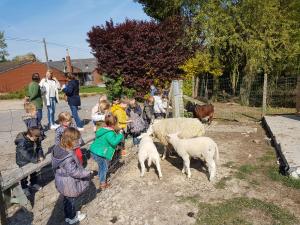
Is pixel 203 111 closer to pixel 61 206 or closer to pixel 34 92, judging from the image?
pixel 34 92

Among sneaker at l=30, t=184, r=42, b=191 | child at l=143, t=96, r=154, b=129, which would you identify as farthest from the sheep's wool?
sneaker at l=30, t=184, r=42, b=191

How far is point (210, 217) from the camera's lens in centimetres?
479

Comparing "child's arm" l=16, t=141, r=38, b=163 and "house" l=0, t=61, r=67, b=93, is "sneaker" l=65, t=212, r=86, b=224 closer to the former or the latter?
"child's arm" l=16, t=141, r=38, b=163

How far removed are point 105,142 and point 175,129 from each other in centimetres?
209

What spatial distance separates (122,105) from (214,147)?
3.07 metres

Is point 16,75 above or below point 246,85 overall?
above

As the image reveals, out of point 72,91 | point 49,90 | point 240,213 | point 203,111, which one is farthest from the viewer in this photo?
point 203,111

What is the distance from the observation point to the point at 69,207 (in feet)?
16.3

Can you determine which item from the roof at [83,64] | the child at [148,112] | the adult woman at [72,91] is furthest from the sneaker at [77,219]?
the roof at [83,64]

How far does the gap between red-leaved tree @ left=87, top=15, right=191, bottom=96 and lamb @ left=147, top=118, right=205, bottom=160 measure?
10.9 m

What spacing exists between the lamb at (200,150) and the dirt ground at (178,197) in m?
0.27

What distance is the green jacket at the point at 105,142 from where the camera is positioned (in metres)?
5.80

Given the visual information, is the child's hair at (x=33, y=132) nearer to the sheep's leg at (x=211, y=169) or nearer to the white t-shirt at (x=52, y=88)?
the sheep's leg at (x=211, y=169)

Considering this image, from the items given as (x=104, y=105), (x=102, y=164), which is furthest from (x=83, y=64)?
(x=102, y=164)
